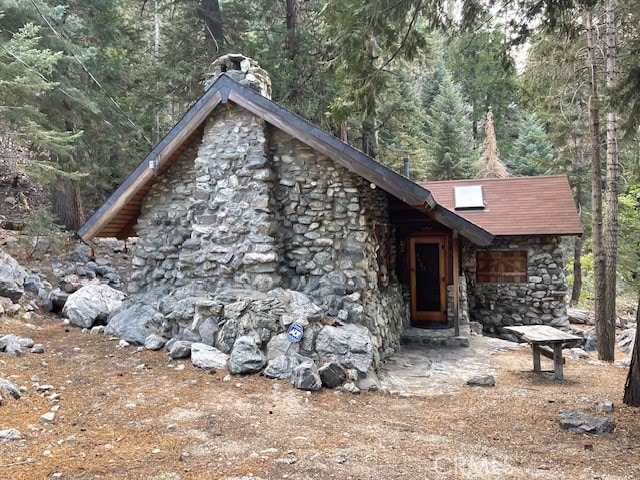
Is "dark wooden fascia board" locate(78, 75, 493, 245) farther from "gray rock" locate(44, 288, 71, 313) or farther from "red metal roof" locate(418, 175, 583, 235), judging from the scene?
"red metal roof" locate(418, 175, 583, 235)

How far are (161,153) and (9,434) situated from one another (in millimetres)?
5410

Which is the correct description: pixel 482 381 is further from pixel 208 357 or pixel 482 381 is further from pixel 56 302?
pixel 56 302

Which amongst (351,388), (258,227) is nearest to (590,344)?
(351,388)

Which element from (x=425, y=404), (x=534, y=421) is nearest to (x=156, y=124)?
(x=425, y=404)

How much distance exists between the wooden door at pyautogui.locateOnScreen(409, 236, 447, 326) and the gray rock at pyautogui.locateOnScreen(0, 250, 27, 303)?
353 inches

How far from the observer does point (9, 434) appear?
4395 mm

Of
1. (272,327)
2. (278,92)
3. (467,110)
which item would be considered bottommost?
(272,327)

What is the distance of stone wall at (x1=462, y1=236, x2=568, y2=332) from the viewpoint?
13.4 m

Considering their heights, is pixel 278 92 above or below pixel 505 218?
above

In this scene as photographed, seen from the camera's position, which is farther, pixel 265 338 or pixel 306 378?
pixel 265 338

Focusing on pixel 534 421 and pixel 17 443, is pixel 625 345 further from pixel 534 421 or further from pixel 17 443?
pixel 17 443

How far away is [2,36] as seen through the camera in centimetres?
1062

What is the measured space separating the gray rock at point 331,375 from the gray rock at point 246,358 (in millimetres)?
941

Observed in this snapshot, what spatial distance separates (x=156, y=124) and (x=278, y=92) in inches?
240
